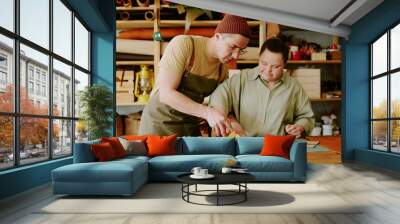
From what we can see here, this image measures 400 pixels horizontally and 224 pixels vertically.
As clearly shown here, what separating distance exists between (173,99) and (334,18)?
11.3ft

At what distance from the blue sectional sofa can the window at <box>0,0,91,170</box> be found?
2.52ft

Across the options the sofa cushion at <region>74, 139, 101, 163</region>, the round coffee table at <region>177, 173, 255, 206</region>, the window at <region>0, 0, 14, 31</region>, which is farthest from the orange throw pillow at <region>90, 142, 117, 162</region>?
the window at <region>0, 0, 14, 31</region>

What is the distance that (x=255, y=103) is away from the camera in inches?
302

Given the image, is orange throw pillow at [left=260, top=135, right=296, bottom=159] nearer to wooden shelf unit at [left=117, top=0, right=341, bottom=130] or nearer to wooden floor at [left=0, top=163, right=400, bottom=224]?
wooden floor at [left=0, top=163, right=400, bottom=224]

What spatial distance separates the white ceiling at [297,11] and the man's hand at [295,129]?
1.98m

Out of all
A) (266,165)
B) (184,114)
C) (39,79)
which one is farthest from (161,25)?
(266,165)

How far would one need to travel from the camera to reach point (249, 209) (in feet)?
13.7

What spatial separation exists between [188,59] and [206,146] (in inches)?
69.8

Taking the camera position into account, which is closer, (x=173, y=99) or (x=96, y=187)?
(x=96, y=187)

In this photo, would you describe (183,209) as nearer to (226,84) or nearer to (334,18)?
(226,84)

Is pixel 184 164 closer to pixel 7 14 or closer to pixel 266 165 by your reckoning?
pixel 266 165

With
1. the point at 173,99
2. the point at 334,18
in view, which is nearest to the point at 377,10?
the point at 334,18

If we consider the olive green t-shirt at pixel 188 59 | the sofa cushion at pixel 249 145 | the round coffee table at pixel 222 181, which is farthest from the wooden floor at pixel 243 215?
the olive green t-shirt at pixel 188 59

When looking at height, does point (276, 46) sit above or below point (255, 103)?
above
